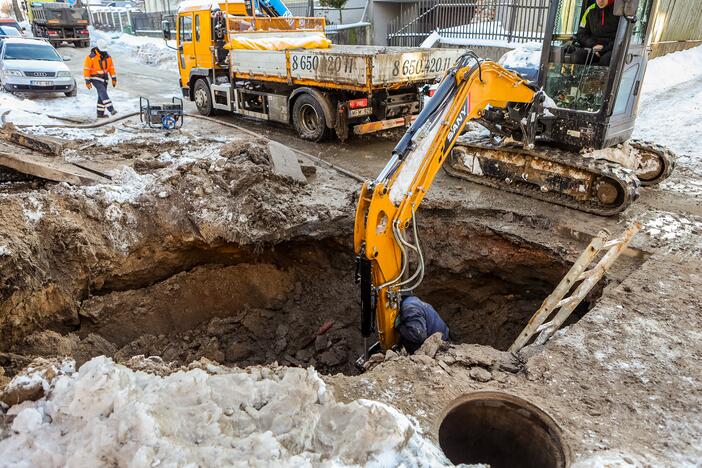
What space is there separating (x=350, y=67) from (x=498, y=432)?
7005 millimetres

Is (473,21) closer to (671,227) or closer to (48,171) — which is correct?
(671,227)

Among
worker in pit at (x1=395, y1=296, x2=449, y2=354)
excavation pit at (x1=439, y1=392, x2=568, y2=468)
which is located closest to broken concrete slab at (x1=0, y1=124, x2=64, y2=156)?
worker in pit at (x1=395, y1=296, x2=449, y2=354)

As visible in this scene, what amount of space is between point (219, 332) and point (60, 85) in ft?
38.0

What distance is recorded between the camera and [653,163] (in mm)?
7633

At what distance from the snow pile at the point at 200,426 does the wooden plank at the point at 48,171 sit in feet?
12.7

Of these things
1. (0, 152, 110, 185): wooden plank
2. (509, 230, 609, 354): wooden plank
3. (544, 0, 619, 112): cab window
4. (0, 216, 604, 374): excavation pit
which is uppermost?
(544, 0, 619, 112): cab window

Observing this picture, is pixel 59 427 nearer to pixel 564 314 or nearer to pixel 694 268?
pixel 564 314

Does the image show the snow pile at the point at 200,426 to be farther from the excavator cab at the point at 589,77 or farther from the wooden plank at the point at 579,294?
the excavator cab at the point at 589,77

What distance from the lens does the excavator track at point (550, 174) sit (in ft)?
21.7

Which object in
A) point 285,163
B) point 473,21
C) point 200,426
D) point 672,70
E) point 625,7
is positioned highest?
point 473,21

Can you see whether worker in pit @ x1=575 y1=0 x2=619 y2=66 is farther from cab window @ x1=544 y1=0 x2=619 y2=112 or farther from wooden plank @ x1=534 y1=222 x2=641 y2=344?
wooden plank @ x1=534 y1=222 x2=641 y2=344

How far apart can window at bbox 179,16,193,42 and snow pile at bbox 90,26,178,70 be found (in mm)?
10082

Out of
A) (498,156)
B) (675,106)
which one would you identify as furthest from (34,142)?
(675,106)

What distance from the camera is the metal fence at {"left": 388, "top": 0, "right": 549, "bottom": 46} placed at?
1500cm
